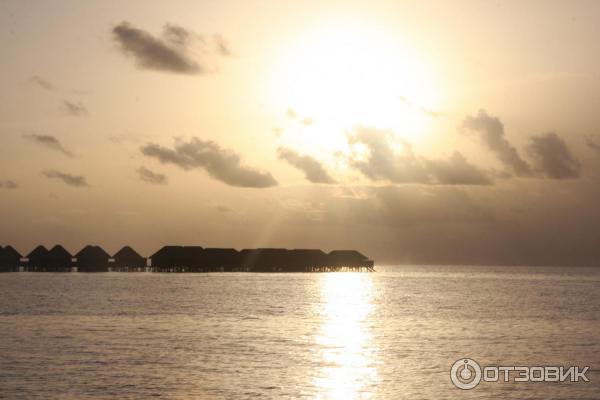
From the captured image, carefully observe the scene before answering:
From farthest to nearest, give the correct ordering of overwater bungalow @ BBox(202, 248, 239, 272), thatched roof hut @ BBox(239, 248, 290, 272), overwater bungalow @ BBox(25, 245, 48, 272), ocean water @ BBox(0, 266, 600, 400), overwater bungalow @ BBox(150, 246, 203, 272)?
thatched roof hut @ BBox(239, 248, 290, 272) < overwater bungalow @ BBox(202, 248, 239, 272) < overwater bungalow @ BBox(150, 246, 203, 272) < overwater bungalow @ BBox(25, 245, 48, 272) < ocean water @ BBox(0, 266, 600, 400)

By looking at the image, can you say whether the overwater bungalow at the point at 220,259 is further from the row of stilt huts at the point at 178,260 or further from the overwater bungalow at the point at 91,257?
the overwater bungalow at the point at 91,257

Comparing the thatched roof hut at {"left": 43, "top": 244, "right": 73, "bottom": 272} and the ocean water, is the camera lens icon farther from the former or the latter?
the thatched roof hut at {"left": 43, "top": 244, "right": 73, "bottom": 272}

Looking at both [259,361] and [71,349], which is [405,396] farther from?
[71,349]

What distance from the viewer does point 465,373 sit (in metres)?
31.5

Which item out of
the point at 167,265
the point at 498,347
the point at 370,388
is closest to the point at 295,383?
the point at 370,388

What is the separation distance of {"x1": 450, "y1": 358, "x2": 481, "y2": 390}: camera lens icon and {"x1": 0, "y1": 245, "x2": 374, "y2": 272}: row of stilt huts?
13134 centimetres

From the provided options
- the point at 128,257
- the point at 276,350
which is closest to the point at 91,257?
the point at 128,257

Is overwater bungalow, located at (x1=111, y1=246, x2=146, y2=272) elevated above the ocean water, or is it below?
above

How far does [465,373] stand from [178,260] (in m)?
147

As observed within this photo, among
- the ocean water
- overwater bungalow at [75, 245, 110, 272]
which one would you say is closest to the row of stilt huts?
overwater bungalow at [75, 245, 110, 272]

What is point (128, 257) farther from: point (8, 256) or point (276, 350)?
point (276, 350)

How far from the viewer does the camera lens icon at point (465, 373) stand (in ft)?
95.0

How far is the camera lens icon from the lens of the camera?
29.0 meters

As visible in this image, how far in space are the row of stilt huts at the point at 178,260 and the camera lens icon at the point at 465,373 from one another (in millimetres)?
131341
